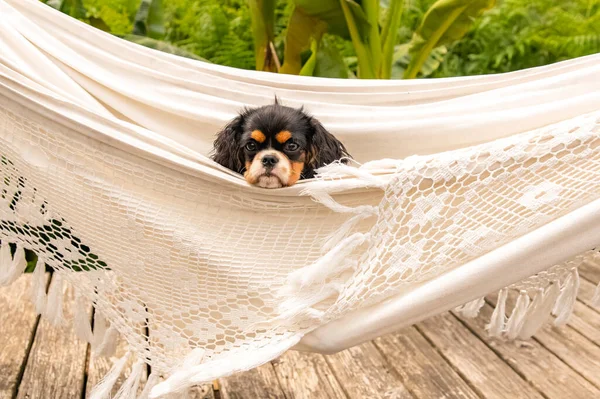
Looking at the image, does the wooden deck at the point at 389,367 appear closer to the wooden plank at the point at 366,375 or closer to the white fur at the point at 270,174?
the wooden plank at the point at 366,375

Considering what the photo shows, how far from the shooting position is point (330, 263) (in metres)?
1.22

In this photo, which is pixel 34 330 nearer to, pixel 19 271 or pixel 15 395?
pixel 15 395

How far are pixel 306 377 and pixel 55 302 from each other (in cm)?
72

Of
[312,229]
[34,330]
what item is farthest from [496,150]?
[34,330]

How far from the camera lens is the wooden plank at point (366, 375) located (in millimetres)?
1765

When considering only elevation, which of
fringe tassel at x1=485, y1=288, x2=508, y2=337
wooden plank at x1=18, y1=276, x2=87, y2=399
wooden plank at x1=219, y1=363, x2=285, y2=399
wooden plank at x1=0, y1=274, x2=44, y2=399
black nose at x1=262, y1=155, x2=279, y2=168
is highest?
black nose at x1=262, y1=155, x2=279, y2=168

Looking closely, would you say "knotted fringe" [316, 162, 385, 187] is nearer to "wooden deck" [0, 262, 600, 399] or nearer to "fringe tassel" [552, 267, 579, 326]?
"fringe tassel" [552, 267, 579, 326]

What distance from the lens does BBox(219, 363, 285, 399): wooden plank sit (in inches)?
68.1

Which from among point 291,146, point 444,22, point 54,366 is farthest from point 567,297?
point 444,22

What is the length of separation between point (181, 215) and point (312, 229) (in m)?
0.25

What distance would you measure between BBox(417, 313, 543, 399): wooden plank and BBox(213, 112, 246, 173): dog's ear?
2.82 ft

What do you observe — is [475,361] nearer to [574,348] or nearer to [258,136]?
[574,348]

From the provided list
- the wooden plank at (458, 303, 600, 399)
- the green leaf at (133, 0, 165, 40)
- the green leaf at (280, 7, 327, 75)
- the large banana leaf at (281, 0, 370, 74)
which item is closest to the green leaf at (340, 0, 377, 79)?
the large banana leaf at (281, 0, 370, 74)

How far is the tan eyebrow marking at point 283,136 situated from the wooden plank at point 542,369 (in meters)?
0.96
